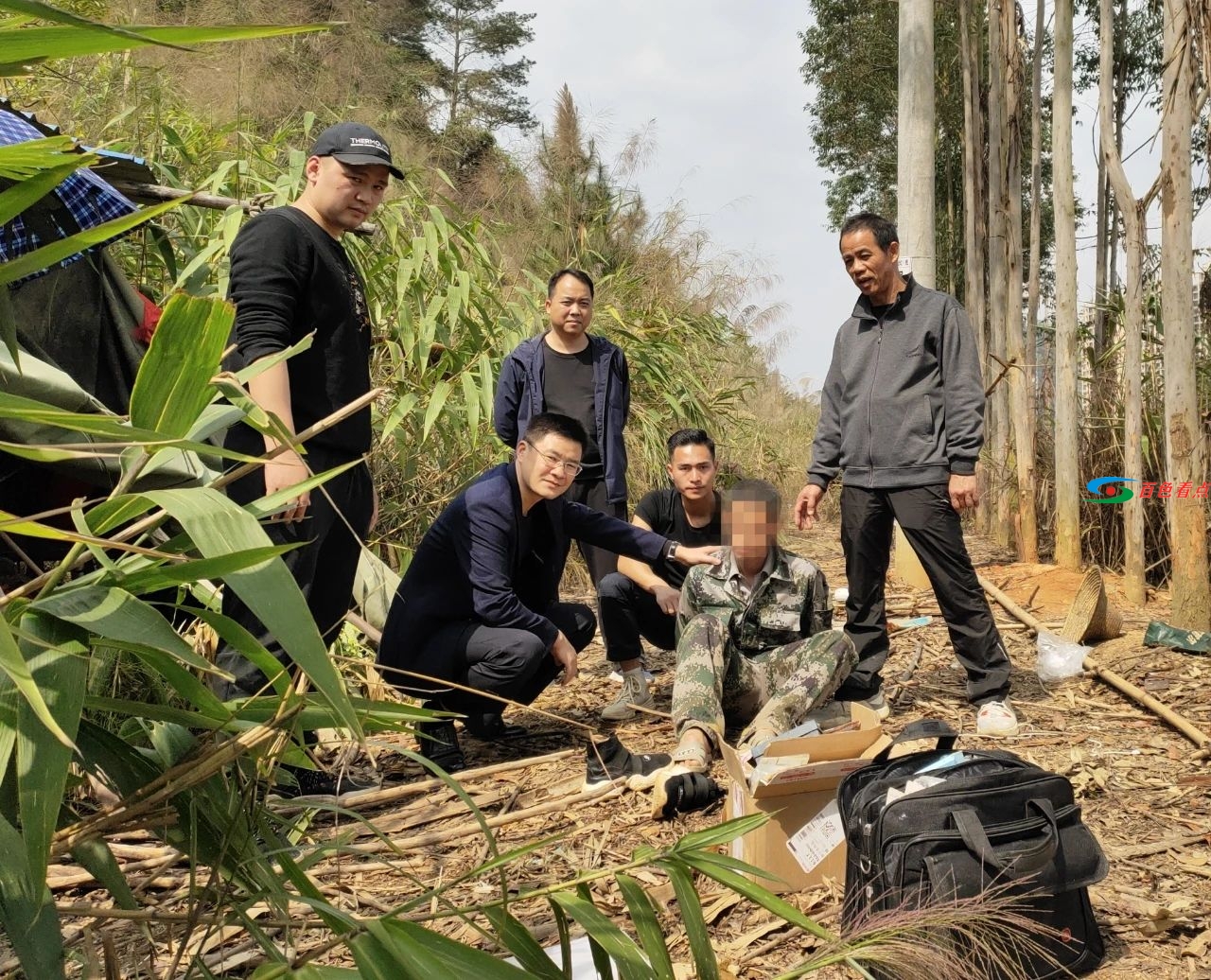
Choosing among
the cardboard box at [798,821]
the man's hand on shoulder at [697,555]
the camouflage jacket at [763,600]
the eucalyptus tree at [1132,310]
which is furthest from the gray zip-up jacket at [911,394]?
the eucalyptus tree at [1132,310]

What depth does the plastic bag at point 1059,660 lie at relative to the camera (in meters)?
4.47

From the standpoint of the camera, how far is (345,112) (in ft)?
22.4

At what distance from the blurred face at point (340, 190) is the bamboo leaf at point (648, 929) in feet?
7.06

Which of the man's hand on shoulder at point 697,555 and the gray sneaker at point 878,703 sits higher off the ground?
the man's hand on shoulder at point 697,555

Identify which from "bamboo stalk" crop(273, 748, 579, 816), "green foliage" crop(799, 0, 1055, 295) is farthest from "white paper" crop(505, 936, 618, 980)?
"green foliage" crop(799, 0, 1055, 295)

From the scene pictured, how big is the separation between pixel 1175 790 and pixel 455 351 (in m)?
3.18

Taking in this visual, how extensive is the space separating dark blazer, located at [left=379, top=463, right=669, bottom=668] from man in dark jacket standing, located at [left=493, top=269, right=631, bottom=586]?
1.87 feet

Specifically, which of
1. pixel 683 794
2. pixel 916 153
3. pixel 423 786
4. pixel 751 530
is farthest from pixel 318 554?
pixel 916 153

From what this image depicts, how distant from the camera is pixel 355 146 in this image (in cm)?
294

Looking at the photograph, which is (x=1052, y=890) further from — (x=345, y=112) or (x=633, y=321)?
(x=345, y=112)

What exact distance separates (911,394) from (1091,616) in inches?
65.1

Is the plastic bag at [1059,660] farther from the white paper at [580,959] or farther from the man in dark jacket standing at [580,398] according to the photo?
the white paper at [580,959]

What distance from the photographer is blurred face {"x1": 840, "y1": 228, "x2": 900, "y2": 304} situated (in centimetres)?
391

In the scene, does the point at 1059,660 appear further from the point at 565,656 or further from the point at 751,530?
the point at 565,656
